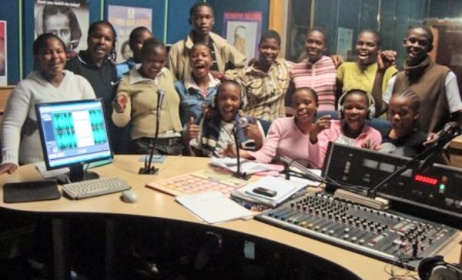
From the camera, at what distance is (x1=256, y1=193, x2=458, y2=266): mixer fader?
170cm

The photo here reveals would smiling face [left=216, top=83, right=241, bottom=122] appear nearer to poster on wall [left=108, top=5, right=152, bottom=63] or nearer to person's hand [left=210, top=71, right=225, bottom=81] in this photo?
person's hand [left=210, top=71, right=225, bottom=81]

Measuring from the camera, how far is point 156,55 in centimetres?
318

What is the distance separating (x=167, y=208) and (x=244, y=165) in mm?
694

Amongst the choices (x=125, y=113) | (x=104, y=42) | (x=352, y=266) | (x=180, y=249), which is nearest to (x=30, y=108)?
(x=125, y=113)

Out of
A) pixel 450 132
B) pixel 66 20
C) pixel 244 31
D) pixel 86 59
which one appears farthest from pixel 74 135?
pixel 244 31

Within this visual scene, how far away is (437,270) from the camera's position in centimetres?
138

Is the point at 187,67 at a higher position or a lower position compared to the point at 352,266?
higher

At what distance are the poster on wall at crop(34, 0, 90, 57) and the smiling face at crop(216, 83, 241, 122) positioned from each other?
1.48 meters

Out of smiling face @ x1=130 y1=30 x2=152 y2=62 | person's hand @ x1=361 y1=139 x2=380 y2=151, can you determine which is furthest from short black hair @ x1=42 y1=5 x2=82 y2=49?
person's hand @ x1=361 y1=139 x2=380 y2=151

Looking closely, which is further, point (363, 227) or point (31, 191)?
point (31, 191)

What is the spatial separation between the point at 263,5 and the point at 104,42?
7.57 feet

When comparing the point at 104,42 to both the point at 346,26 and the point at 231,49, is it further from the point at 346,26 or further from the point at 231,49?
the point at 346,26

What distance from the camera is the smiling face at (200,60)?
3361mm

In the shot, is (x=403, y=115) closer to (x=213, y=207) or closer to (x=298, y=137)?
(x=298, y=137)
